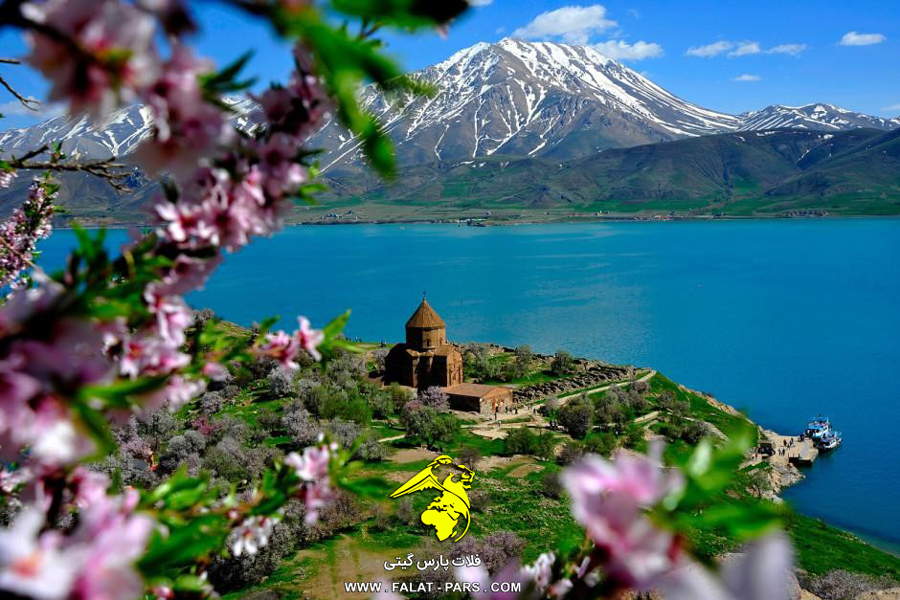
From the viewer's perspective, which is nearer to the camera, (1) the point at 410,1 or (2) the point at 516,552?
(1) the point at 410,1

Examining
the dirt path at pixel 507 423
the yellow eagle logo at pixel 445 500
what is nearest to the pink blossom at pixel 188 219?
the yellow eagle logo at pixel 445 500

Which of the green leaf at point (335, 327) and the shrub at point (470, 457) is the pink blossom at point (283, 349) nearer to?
the green leaf at point (335, 327)

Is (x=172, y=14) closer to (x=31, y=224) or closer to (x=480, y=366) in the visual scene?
(x=31, y=224)

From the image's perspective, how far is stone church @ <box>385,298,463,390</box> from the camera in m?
44.6

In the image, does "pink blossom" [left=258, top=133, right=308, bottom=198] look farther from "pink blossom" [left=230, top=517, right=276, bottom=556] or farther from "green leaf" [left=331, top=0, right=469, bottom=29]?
"pink blossom" [left=230, top=517, right=276, bottom=556]

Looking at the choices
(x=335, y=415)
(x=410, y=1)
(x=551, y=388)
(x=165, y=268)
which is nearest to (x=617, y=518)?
(x=410, y=1)

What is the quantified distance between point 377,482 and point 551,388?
44768mm

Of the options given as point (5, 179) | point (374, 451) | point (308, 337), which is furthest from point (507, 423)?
point (308, 337)

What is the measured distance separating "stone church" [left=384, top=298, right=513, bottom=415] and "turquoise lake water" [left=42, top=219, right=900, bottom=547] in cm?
1554

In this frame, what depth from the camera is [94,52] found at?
4.08 feet

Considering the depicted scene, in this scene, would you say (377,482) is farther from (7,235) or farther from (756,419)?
(756,419)

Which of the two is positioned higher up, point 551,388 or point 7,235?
point 7,235

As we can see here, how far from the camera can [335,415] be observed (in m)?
34.9

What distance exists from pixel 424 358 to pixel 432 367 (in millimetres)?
882
